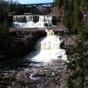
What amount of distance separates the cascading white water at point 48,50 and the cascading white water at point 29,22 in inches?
472

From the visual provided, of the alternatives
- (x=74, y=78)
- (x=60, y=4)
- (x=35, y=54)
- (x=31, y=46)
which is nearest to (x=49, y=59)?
(x=35, y=54)

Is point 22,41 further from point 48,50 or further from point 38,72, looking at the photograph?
point 38,72

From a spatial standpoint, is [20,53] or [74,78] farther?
[20,53]

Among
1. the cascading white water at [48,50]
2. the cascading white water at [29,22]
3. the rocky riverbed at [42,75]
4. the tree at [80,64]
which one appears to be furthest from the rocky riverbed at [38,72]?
the cascading white water at [29,22]

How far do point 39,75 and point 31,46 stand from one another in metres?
17.0

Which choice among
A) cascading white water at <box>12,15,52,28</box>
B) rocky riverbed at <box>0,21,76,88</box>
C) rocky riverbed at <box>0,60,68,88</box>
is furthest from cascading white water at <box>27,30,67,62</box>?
cascading white water at <box>12,15,52,28</box>

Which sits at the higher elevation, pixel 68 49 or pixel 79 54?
pixel 79 54

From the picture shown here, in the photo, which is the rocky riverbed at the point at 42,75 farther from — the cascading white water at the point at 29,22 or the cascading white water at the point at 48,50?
the cascading white water at the point at 29,22

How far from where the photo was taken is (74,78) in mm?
16297

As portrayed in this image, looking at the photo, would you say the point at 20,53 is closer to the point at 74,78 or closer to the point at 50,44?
the point at 50,44

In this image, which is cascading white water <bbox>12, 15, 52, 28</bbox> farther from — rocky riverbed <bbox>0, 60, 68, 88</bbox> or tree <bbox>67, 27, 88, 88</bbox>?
tree <bbox>67, 27, 88, 88</bbox>

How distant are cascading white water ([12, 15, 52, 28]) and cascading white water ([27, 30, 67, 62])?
11997mm

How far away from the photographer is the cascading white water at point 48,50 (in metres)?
42.5

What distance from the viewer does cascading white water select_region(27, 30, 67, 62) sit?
4250 cm
